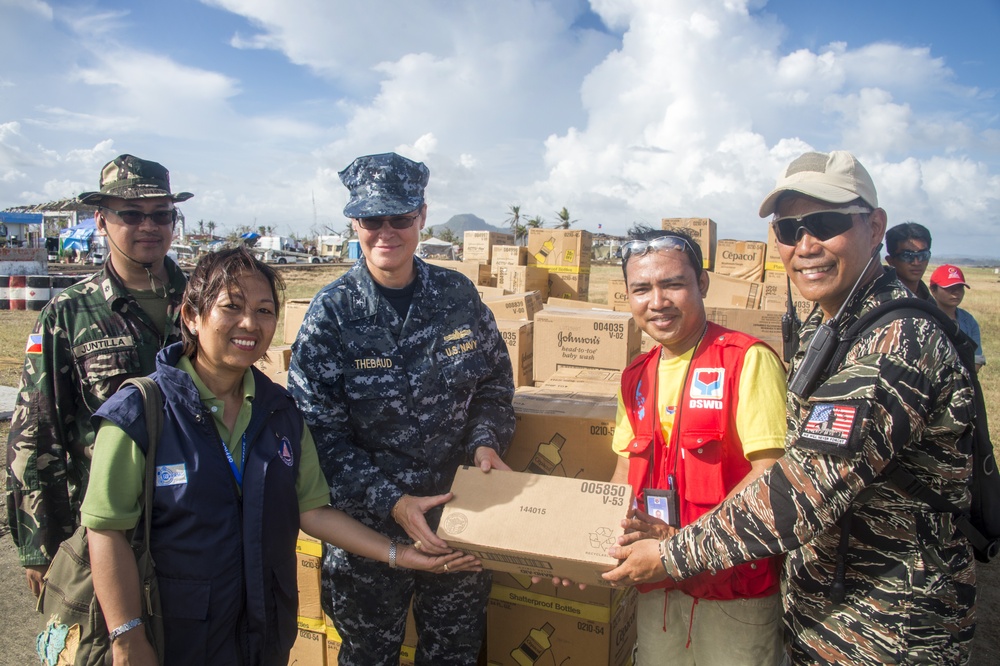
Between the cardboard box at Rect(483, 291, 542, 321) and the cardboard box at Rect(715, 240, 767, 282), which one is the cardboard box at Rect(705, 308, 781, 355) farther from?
the cardboard box at Rect(715, 240, 767, 282)

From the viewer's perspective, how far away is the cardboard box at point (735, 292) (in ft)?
22.8

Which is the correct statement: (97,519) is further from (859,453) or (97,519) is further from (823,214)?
(823,214)

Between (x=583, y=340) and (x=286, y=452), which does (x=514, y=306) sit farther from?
(x=286, y=452)

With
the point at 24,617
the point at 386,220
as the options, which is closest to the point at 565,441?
the point at 386,220

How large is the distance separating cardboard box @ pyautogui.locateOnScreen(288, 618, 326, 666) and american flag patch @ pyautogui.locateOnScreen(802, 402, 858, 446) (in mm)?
2393

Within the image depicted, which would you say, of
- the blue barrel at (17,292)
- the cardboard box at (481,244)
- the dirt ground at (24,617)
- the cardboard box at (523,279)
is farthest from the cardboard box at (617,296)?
the blue barrel at (17,292)

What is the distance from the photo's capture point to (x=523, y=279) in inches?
336

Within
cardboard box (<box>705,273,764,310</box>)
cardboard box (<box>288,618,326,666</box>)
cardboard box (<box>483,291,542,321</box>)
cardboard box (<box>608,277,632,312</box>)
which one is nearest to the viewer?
cardboard box (<box>288,618,326,666</box>)

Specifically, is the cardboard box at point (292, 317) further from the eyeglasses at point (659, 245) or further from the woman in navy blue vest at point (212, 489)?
the eyeglasses at point (659, 245)

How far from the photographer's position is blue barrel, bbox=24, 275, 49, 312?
13.3 m

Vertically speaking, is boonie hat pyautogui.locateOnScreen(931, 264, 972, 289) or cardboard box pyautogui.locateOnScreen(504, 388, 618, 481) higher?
boonie hat pyautogui.locateOnScreen(931, 264, 972, 289)

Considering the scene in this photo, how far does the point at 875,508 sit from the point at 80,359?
244 centimetres

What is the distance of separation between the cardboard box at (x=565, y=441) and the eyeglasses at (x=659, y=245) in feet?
2.50

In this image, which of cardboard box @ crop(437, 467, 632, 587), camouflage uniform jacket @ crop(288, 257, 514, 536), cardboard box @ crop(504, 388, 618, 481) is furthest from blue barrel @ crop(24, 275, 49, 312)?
cardboard box @ crop(437, 467, 632, 587)
